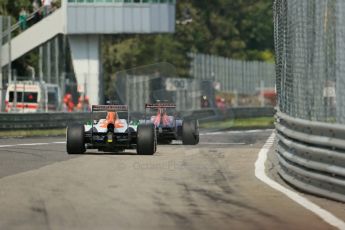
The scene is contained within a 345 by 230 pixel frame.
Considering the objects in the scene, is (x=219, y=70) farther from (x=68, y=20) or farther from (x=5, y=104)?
(x=5, y=104)

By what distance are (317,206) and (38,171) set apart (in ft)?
20.6

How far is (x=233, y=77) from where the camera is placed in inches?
2726

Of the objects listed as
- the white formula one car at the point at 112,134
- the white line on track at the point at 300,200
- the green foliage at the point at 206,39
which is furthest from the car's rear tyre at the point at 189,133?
the green foliage at the point at 206,39

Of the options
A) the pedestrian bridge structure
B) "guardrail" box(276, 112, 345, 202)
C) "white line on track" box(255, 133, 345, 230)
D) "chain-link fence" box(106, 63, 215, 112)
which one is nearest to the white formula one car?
"white line on track" box(255, 133, 345, 230)

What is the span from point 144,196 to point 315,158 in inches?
91.7

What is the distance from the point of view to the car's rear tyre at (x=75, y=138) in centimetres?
2156

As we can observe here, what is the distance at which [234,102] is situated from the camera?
68375 mm

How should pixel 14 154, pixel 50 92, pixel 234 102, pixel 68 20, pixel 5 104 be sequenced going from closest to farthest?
pixel 14 154 < pixel 5 104 < pixel 50 92 < pixel 68 20 < pixel 234 102

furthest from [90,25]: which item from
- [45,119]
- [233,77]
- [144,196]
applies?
[144,196]

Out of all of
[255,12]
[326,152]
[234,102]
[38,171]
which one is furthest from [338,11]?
[255,12]

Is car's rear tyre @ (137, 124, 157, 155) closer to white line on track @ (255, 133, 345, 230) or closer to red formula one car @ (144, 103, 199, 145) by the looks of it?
white line on track @ (255, 133, 345, 230)

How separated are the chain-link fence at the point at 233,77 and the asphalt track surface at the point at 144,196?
46.5 m

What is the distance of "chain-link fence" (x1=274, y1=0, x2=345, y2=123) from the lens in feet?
42.0

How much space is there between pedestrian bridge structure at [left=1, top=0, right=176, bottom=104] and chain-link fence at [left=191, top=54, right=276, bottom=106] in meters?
4.46
